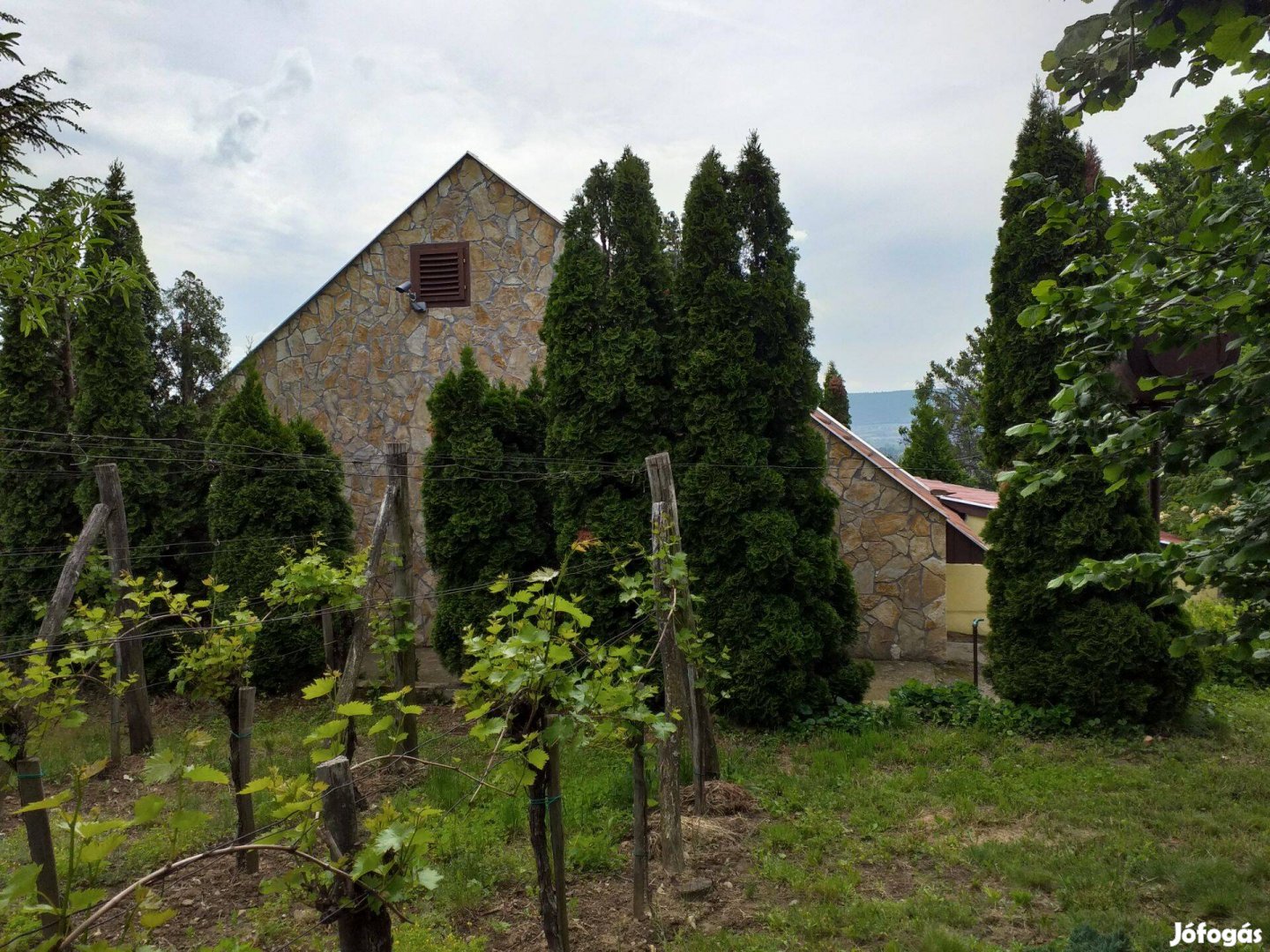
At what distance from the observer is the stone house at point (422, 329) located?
11.2m

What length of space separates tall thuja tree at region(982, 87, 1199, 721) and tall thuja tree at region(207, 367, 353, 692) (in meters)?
7.29

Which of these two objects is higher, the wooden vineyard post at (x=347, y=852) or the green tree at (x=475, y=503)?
the green tree at (x=475, y=503)

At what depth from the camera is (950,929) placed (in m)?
4.03

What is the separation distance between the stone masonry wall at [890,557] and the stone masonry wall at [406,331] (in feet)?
15.4

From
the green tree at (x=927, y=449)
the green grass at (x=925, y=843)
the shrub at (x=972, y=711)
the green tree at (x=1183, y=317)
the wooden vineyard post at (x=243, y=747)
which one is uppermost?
the green tree at (x=927, y=449)

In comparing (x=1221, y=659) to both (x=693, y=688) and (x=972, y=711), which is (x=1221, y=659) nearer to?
(x=972, y=711)

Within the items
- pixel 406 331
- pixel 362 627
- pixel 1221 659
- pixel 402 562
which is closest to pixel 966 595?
pixel 1221 659

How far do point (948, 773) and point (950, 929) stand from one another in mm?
2166

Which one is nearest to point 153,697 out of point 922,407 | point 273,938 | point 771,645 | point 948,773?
point 273,938

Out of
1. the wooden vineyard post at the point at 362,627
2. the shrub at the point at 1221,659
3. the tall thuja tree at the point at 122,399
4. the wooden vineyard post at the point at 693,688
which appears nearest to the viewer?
the wooden vineyard post at the point at 693,688

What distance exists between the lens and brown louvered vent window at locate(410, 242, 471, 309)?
11344mm

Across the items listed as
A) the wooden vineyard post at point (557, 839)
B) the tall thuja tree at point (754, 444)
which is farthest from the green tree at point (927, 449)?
the wooden vineyard post at point (557, 839)

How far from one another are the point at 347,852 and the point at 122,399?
9.41m

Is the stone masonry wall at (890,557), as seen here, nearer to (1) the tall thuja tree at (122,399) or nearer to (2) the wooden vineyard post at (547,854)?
(2) the wooden vineyard post at (547,854)
